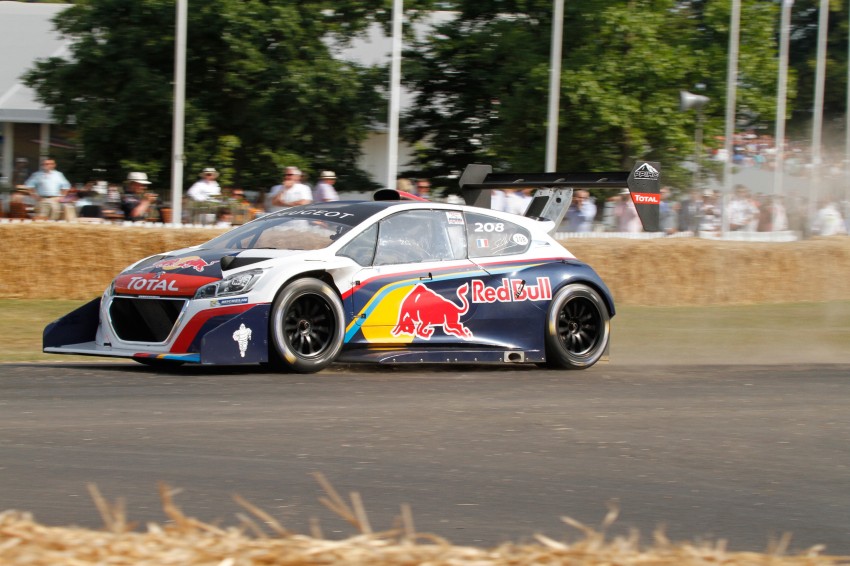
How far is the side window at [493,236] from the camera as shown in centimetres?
1023

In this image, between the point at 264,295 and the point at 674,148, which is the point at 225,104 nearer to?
the point at 674,148

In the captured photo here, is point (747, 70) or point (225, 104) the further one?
point (747, 70)

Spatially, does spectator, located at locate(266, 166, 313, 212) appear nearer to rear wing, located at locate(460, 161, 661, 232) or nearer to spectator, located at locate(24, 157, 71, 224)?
spectator, located at locate(24, 157, 71, 224)

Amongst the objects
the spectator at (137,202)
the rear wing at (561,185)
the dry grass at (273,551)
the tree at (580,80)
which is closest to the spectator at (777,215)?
the tree at (580,80)

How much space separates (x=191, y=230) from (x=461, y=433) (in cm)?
957

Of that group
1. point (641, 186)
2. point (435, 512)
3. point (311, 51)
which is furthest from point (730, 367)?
point (311, 51)

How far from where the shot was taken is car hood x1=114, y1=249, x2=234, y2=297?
881 centimetres

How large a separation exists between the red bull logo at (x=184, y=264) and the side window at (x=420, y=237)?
1357mm

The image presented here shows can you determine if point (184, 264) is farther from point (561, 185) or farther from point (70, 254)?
point (70, 254)

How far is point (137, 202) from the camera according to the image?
690 inches

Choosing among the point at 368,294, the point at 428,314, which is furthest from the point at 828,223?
the point at 368,294

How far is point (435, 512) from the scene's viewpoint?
197 inches

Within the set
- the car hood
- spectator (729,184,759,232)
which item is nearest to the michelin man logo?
the car hood

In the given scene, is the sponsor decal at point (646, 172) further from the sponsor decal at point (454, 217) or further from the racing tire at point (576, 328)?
the sponsor decal at point (454, 217)
